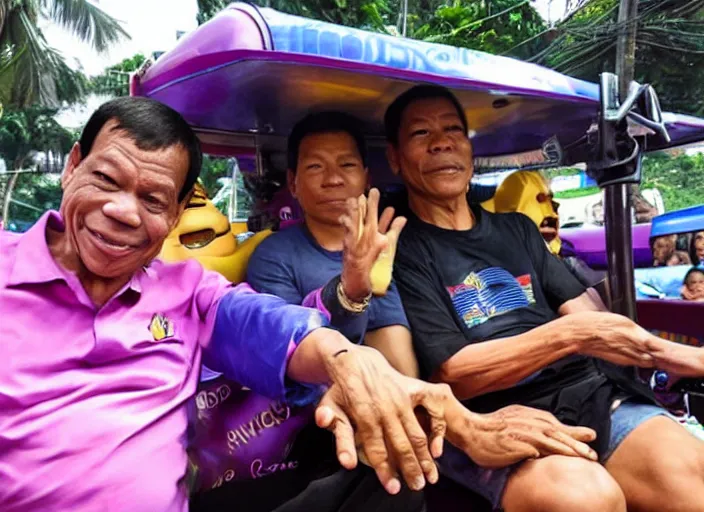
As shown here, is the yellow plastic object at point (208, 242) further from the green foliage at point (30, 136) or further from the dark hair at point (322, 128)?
the green foliage at point (30, 136)

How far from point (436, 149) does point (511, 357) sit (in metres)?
0.69

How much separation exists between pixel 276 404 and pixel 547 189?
1703mm

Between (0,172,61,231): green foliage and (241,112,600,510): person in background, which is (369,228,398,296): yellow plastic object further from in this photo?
(0,172,61,231): green foliage

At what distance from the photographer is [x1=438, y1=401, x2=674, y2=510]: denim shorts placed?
56.2 inches

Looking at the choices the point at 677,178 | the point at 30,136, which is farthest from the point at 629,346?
the point at 30,136

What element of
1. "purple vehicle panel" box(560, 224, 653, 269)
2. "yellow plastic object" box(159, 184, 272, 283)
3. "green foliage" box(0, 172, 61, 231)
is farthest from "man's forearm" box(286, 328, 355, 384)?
"green foliage" box(0, 172, 61, 231)

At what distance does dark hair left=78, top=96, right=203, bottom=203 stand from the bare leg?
129 cm

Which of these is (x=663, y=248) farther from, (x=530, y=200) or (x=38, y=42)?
(x=38, y=42)

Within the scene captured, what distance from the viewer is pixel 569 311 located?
1816mm

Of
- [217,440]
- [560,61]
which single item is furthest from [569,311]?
[560,61]

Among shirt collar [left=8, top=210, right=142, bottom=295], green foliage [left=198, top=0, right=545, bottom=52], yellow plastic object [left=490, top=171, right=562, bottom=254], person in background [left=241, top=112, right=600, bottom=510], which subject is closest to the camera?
shirt collar [left=8, top=210, right=142, bottom=295]

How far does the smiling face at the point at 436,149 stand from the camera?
1.81m

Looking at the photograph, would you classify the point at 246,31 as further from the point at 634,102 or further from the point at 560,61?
the point at 560,61

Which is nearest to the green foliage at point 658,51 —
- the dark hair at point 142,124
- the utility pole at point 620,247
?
the utility pole at point 620,247
